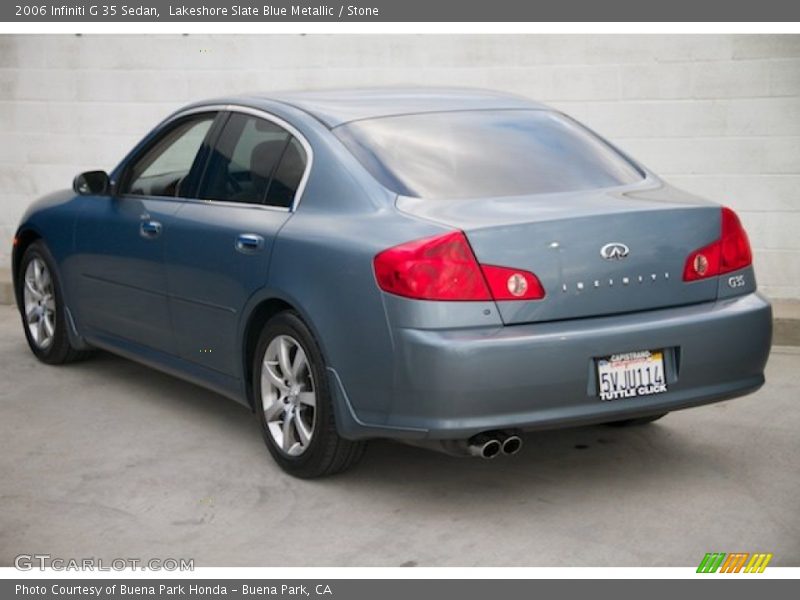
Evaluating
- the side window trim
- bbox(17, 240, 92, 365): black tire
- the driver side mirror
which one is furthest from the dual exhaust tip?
bbox(17, 240, 92, 365): black tire

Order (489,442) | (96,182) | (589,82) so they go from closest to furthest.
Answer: (489,442) < (96,182) < (589,82)

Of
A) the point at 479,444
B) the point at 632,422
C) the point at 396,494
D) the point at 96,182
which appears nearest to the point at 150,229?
the point at 96,182

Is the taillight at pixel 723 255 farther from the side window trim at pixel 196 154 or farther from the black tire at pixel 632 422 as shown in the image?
the side window trim at pixel 196 154

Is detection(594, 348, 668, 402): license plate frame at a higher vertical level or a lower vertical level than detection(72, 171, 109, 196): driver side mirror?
lower

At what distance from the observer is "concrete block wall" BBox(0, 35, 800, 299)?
9602mm

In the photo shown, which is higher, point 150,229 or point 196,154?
point 196,154

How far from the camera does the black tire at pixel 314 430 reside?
5754 millimetres

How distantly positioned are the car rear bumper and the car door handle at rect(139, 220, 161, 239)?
1.78 m

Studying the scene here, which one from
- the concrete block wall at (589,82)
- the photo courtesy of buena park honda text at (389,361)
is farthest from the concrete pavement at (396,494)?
the concrete block wall at (589,82)

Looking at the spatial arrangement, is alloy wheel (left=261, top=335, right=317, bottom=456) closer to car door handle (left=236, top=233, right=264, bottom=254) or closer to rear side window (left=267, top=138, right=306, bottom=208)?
car door handle (left=236, top=233, right=264, bottom=254)

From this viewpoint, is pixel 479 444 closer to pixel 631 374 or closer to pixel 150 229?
pixel 631 374

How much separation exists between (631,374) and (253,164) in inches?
79.4

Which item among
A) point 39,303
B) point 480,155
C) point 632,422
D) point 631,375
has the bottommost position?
point 632,422

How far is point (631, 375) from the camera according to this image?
5500 mm
